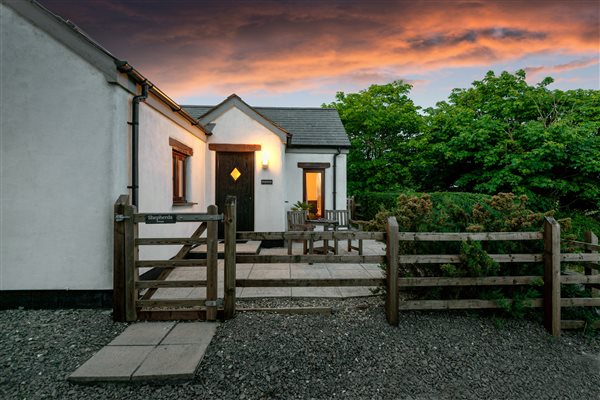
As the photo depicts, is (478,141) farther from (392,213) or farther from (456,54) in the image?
(392,213)

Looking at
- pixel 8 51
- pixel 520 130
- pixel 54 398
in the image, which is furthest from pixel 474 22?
pixel 54 398

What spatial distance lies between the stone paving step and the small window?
12.4 ft

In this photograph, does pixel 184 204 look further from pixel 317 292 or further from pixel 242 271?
pixel 317 292

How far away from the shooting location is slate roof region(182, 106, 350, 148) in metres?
11.3

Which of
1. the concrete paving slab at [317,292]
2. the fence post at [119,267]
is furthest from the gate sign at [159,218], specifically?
the concrete paving slab at [317,292]

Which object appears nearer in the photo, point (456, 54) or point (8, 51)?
point (8, 51)

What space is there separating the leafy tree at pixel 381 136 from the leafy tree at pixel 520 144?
2114 mm

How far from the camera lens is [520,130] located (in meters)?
13.9

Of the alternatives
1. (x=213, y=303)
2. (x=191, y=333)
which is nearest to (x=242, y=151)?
(x=213, y=303)

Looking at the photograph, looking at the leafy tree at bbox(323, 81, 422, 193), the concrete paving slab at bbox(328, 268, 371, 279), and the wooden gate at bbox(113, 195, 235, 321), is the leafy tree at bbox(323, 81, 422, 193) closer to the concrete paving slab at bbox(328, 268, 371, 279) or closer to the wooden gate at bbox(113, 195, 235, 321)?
the concrete paving slab at bbox(328, 268, 371, 279)

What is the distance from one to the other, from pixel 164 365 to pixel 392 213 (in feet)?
12.2

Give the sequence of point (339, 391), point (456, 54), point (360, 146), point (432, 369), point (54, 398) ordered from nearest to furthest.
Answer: point (54, 398) → point (339, 391) → point (432, 369) → point (456, 54) → point (360, 146)

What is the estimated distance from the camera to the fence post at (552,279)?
370 centimetres

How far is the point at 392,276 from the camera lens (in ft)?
12.4
